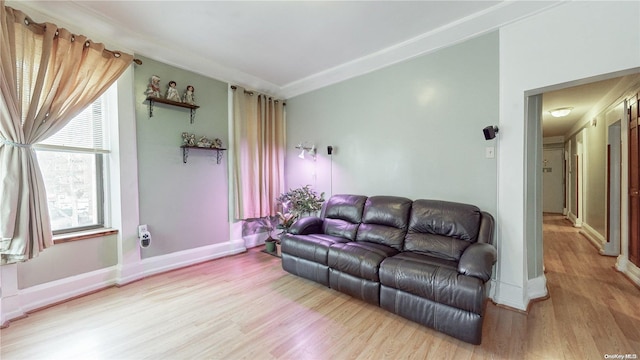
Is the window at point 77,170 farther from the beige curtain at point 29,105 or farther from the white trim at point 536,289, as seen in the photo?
the white trim at point 536,289

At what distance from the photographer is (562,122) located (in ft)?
19.8

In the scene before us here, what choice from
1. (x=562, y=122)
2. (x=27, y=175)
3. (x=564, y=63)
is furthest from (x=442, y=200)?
(x=562, y=122)

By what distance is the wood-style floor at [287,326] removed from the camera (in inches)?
70.5

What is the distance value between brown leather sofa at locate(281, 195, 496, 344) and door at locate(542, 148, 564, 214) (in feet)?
27.2

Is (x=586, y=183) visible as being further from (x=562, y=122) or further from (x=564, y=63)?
(x=564, y=63)

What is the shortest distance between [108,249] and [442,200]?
3793 millimetres

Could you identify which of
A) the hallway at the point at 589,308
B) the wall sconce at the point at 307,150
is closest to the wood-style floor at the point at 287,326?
the hallway at the point at 589,308

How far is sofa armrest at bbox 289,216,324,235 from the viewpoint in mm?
3205

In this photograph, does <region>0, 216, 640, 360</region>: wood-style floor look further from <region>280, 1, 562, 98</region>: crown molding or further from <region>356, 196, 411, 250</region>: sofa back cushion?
<region>280, 1, 562, 98</region>: crown molding

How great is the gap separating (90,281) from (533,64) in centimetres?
487

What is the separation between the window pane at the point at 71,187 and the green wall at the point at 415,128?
2.81 meters

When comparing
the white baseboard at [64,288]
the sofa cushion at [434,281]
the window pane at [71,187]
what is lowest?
the white baseboard at [64,288]

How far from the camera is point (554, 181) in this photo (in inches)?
324

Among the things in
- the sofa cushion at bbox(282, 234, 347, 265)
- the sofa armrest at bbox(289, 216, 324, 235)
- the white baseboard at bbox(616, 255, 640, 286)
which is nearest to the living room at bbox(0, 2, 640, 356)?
the sofa armrest at bbox(289, 216, 324, 235)
